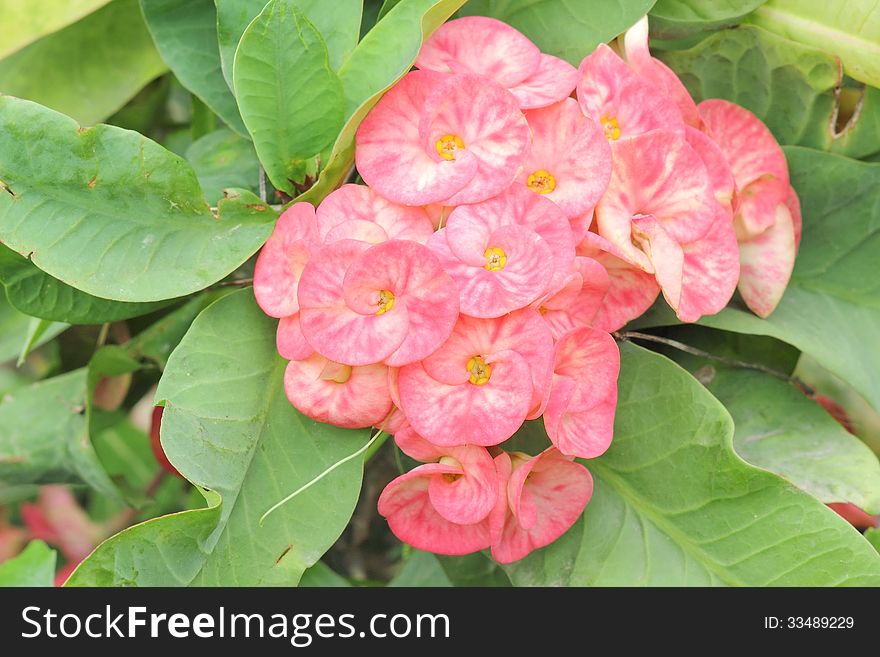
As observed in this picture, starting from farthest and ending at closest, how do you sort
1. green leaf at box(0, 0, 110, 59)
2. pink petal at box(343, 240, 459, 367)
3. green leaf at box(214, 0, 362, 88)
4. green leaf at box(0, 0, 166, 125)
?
1. green leaf at box(0, 0, 166, 125)
2. green leaf at box(0, 0, 110, 59)
3. green leaf at box(214, 0, 362, 88)
4. pink petal at box(343, 240, 459, 367)

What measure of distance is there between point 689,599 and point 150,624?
39 cm

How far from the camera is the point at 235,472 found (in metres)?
0.63

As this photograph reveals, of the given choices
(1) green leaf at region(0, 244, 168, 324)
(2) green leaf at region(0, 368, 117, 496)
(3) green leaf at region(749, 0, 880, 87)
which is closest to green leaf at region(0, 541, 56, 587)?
(2) green leaf at region(0, 368, 117, 496)

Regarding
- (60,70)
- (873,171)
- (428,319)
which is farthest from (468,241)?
(60,70)

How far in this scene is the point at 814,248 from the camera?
816mm

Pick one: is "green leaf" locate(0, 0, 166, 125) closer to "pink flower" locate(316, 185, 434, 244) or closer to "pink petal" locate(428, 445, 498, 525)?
"pink flower" locate(316, 185, 434, 244)

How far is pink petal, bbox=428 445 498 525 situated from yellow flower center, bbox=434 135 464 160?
20cm

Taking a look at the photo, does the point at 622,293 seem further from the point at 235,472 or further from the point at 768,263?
the point at 235,472

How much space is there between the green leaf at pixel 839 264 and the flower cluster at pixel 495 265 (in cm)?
14

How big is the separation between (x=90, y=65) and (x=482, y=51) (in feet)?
1.51

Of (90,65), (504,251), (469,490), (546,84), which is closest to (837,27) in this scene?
(546,84)

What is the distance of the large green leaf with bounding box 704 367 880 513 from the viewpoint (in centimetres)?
71

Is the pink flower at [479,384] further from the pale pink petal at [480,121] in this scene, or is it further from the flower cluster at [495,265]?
the pale pink petal at [480,121]

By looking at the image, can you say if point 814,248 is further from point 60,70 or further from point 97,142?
A: point 60,70
